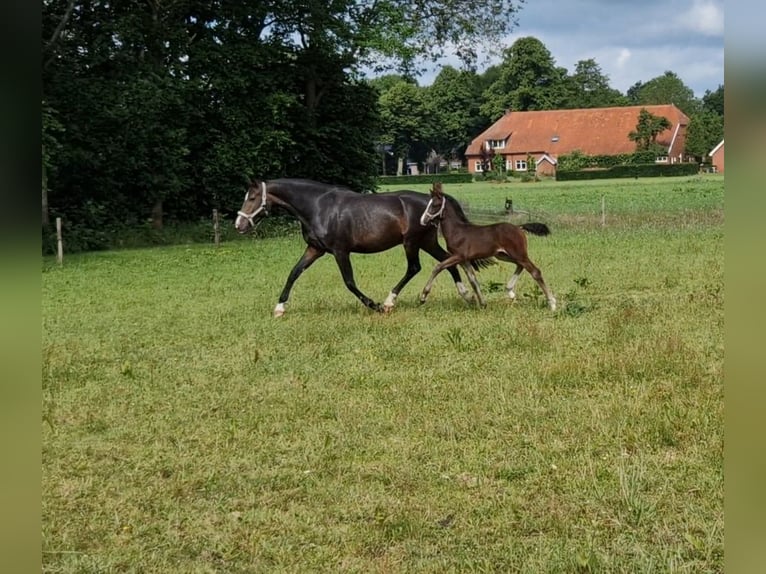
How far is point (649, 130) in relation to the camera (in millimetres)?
60250

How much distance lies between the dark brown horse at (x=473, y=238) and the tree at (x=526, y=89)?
57101 mm

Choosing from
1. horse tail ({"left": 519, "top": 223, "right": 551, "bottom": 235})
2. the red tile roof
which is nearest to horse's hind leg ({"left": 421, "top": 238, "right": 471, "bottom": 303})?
horse tail ({"left": 519, "top": 223, "right": 551, "bottom": 235})

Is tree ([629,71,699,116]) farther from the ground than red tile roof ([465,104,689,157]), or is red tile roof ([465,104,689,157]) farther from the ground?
tree ([629,71,699,116])

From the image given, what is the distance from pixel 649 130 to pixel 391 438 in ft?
200

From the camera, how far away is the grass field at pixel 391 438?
3.37 m

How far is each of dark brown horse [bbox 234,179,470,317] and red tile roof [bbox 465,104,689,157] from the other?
181 feet

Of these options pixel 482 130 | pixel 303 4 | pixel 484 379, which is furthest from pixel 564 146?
pixel 484 379

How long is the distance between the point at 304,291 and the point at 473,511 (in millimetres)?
9068

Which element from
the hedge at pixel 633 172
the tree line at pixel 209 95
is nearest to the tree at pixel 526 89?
the hedge at pixel 633 172

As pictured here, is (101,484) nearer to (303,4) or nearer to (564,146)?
(303,4)

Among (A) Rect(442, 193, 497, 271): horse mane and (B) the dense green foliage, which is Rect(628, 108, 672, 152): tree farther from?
(A) Rect(442, 193, 497, 271): horse mane

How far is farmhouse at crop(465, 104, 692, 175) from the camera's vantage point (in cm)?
6241

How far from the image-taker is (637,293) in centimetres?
1094

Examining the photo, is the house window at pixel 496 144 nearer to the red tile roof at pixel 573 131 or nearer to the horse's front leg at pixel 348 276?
the red tile roof at pixel 573 131
